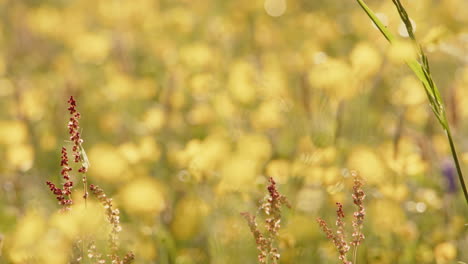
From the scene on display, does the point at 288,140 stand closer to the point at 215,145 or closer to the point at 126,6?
the point at 215,145

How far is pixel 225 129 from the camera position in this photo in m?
2.35

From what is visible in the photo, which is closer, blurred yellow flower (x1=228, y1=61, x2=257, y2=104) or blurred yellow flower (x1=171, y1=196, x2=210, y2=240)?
blurred yellow flower (x1=171, y1=196, x2=210, y2=240)

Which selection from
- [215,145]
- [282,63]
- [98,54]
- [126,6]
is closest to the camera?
[215,145]

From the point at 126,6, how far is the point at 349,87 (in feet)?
6.40

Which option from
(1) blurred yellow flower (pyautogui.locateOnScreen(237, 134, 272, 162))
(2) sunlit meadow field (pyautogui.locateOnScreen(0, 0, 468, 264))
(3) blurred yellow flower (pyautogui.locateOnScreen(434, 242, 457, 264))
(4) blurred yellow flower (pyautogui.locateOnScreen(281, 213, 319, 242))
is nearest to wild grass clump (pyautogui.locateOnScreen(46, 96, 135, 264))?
(2) sunlit meadow field (pyautogui.locateOnScreen(0, 0, 468, 264))

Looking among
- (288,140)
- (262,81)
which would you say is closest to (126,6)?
(262,81)

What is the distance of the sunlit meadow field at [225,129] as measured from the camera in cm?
152

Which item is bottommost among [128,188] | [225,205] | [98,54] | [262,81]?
[225,205]

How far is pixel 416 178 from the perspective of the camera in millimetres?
1701

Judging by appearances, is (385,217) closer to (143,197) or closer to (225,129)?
(143,197)

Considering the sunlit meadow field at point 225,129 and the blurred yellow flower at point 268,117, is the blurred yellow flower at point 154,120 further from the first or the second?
the blurred yellow flower at point 268,117

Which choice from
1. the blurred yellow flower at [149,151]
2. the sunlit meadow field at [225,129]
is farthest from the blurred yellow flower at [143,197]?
the blurred yellow flower at [149,151]

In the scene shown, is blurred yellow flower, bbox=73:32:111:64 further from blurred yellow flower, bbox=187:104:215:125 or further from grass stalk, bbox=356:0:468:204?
grass stalk, bbox=356:0:468:204

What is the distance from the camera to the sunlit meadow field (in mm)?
1518
